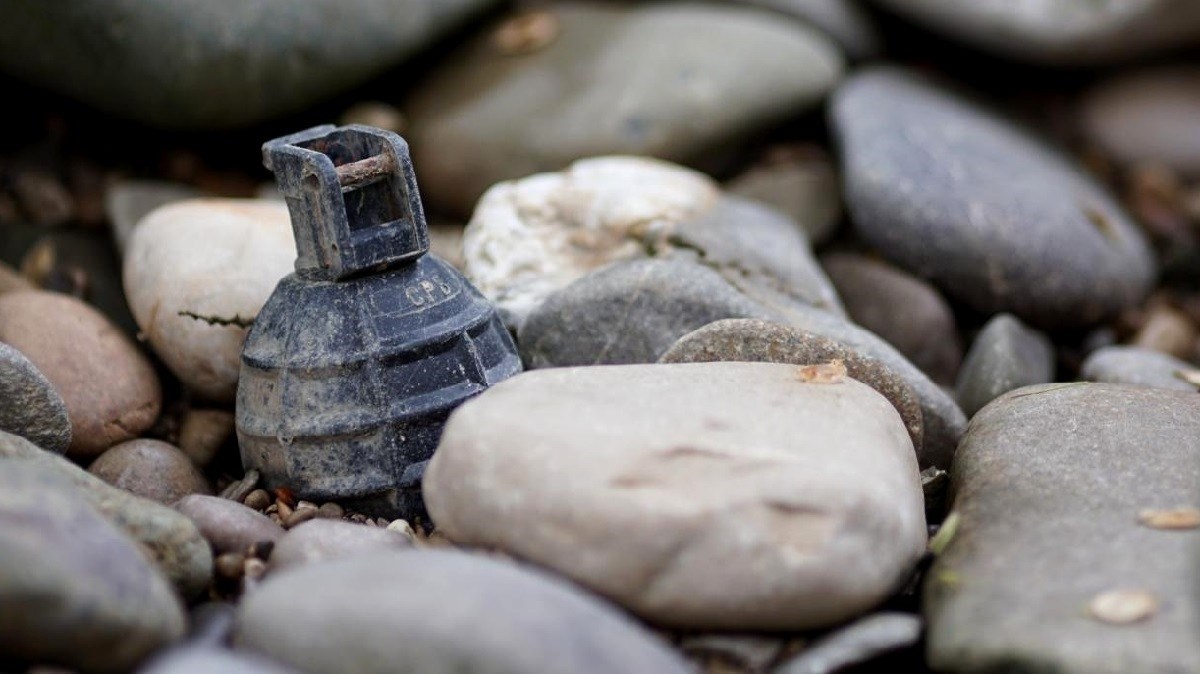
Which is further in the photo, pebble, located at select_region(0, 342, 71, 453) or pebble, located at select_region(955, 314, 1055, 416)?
pebble, located at select_region(955, 314, 1055, 416)

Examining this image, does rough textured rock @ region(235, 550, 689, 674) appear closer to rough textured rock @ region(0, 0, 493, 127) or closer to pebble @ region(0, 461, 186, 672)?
pebble @ region(0, 461, 186, 672)

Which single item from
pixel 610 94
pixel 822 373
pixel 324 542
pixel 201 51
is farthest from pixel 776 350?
pixel 201 51

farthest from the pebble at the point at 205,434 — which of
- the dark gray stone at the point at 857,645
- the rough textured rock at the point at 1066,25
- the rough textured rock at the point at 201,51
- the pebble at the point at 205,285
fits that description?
the rough textured rock at the point at 1066,25

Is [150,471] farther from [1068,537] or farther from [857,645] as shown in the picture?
[1068,537]

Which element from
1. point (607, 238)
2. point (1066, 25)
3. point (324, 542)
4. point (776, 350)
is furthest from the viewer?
point (1066, 25)

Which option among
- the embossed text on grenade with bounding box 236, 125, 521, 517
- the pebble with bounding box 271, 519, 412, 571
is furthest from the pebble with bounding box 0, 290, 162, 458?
A: the pebble with bounding box 271, 519, 412, 571

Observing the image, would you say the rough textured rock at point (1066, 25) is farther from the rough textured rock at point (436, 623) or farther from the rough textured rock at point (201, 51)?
the rough textured rock at point (436, 623)

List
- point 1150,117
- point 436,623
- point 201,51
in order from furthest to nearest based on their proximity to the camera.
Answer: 1. point 1150,117
2. point 201,51
3. point 436,623

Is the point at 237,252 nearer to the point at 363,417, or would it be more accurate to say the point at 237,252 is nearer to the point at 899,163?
the point at 363,417
